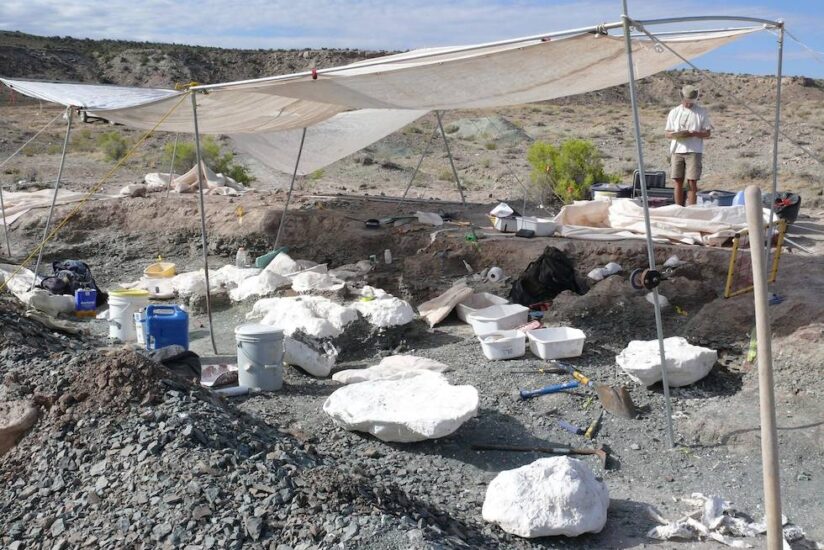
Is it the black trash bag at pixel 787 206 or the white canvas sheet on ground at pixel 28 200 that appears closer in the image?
the black trash bag at pixel 787 206

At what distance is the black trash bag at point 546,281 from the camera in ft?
26.6

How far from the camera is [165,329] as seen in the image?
22.5ft

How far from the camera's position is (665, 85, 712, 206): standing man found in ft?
32.6

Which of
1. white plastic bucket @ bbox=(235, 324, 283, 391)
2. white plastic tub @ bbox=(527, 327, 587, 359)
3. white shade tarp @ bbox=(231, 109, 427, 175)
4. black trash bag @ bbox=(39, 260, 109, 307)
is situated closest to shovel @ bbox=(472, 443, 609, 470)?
white plastic tub @ bbox=(527, 327, 587, 359)

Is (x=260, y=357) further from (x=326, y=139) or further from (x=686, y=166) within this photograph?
(x=686, y=166)

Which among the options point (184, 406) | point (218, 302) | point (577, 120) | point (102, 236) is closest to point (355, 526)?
point (184, 406)

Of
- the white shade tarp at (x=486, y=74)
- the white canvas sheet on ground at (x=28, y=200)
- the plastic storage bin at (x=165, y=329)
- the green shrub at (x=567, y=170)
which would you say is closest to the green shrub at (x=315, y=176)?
the green shrub at (x=567, y=170)

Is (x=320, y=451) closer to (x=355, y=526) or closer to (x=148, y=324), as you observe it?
(x=355, y=526)

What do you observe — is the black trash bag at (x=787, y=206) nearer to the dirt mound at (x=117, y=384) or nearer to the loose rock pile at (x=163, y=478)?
the loose rock pile at (x=163, y=478)

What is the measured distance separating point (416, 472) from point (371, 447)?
1.26ft

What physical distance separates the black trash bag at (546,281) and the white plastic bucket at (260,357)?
2.76 metres

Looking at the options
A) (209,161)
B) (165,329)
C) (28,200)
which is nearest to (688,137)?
(165,329)

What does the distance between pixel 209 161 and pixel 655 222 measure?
34.3 feet

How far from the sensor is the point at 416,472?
4891 mm
